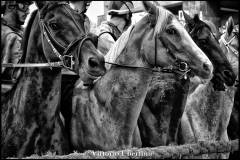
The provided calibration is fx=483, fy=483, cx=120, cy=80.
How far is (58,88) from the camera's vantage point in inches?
152

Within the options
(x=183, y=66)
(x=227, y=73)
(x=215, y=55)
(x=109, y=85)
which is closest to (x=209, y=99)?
(x=227, y=73)

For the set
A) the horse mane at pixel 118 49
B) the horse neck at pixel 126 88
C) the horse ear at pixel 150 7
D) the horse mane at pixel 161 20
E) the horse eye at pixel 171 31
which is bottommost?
the horse neck at pixel 126 88

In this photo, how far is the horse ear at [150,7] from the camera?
4555 millimetres

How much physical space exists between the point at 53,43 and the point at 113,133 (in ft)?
3.29

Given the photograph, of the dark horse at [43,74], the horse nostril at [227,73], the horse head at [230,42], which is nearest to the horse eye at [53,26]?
the dark horse at [43,74]

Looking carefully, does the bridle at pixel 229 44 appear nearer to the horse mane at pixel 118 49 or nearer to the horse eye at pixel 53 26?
the horse mane at pixel 118 49

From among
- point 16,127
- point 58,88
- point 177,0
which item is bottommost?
point 16,127

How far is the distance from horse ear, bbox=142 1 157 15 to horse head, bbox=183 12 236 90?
1.05 meters

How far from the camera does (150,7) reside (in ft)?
15.0

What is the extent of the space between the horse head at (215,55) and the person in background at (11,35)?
1.94 m

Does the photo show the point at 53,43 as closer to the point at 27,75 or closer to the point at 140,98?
the point at 27,75

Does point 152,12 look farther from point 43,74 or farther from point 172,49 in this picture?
point 43,74

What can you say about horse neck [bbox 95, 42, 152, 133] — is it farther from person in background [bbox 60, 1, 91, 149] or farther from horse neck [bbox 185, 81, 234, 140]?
horse neck [bbox 185, 81, 234, 140]

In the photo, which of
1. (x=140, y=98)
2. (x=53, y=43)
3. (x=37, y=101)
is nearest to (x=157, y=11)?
(x=140, y=98)
